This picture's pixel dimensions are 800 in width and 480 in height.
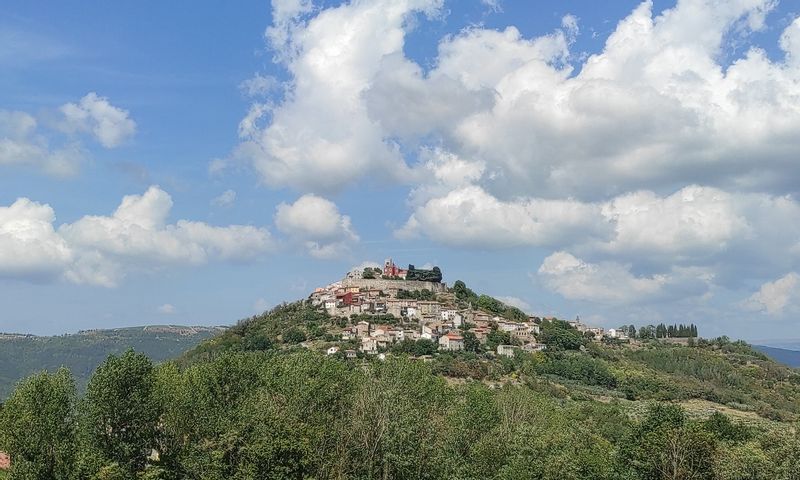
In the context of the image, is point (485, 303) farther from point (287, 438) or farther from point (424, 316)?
point (287, 438)

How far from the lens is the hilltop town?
415 feet

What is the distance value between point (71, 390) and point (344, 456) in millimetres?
16753

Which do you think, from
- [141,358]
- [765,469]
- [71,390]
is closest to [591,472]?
[765,469]

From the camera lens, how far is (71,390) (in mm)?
40438

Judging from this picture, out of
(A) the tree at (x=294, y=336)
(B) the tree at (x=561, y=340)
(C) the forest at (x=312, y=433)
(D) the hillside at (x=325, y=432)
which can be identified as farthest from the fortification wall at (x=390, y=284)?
(C) the forest at (x=312, y=433)

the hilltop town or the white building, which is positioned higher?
the hilltop town

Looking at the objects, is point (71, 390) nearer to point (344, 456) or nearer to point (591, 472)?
point (344, 456)

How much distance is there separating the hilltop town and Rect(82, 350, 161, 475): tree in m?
72.9

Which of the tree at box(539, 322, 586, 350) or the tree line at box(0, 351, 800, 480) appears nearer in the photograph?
the tree line at box(0, 351, 800, 480)

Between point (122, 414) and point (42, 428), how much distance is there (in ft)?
13.6

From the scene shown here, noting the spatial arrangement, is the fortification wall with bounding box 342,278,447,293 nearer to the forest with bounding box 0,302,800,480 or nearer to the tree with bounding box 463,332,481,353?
the tree with bounding box 463,332,481,353

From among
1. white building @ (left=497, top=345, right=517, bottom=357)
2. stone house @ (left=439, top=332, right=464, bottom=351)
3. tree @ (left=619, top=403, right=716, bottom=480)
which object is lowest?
tree @ (left=619, top=403, right=716, bottom=480)

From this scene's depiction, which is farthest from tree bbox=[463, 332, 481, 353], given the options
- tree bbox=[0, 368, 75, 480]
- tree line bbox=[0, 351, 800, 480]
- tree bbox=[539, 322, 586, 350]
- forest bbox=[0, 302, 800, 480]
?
tree bbox=[0, 368, 75, 480]

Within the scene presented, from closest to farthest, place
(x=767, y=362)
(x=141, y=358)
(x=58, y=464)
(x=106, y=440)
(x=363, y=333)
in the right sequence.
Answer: (x=58, y=464) → (x=106, y=440) → (x=141, y=358) → (x=363, y=333) → (x=767, y=362)
